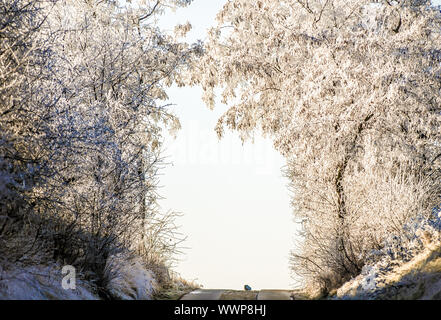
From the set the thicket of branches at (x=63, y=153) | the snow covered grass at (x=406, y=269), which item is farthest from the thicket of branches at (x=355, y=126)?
the thicket of branches at (x=63, y=153)

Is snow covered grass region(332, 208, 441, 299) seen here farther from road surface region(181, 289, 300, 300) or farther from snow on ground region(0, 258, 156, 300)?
snow on ground region(0, 258, 156, 300)

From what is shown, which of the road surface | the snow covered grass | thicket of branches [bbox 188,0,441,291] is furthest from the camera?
the road surface

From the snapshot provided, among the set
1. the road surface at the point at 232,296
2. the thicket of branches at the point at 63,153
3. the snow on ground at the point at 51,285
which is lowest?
the road surface at the point at 232,296

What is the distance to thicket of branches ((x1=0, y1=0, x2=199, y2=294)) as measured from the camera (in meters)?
8.05

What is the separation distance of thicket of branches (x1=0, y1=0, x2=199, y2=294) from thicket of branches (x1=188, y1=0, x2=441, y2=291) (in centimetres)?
376

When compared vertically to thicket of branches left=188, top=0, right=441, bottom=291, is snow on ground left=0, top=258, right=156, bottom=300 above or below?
below

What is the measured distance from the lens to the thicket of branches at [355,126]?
39.5 feet

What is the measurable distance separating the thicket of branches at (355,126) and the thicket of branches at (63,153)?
3761mm

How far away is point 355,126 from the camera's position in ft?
44.7

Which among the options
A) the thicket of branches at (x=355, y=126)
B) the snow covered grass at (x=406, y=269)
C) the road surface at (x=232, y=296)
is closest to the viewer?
the snow covered grass at (x=406, y=269)

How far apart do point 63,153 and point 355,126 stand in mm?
7533

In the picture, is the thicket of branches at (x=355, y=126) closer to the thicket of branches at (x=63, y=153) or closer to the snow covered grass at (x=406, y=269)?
the snow covered grass at (x=406, y=269)

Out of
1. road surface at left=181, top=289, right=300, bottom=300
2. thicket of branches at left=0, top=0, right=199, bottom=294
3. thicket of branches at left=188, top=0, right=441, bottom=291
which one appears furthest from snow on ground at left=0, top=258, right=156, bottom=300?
thicket of branches at left=188, top=0, right=441, bottom=291
